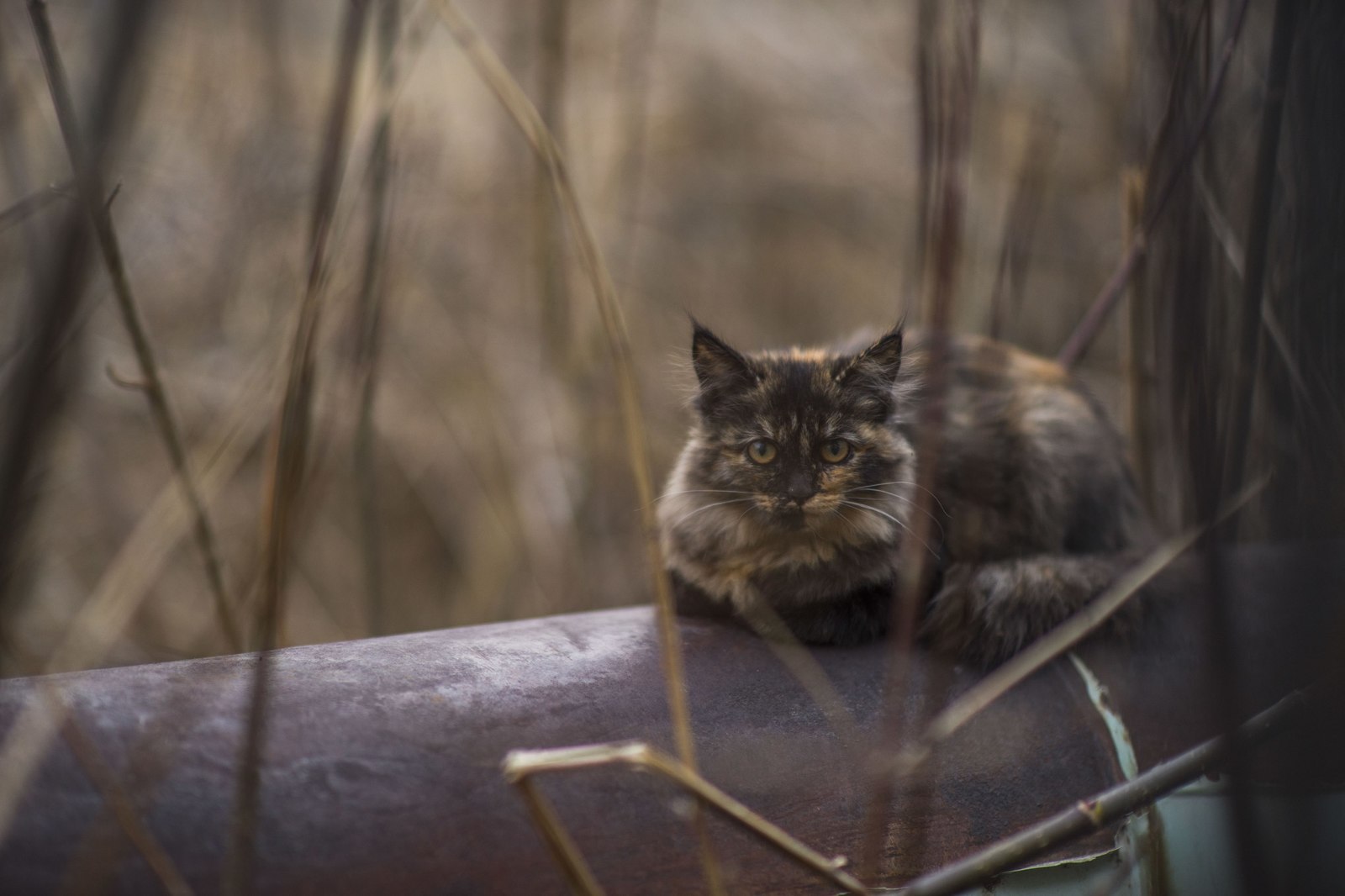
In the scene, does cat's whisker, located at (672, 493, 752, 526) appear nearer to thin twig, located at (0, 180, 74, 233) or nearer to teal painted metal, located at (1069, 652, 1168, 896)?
teal painted metal, located at (1069, 652, 1168, 896)

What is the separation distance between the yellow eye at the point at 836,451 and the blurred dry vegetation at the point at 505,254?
0.50m

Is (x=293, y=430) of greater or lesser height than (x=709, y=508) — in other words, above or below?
above

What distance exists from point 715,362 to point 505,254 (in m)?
2.79

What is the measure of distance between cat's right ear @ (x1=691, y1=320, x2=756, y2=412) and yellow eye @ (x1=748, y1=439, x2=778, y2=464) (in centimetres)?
15

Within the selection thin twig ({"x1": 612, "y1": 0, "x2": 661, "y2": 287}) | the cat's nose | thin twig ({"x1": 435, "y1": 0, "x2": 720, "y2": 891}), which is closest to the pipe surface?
thin twig ({"x1": 435, "y1": 0, "x2": 720, "y2": 891})

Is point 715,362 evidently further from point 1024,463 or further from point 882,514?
point 1024,463

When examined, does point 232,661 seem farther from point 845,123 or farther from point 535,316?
point 845,123

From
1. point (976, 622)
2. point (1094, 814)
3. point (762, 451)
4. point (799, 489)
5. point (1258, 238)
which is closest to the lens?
point (1258, 238)

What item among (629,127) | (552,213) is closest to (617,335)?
(552,213)

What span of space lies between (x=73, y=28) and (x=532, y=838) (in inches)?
123

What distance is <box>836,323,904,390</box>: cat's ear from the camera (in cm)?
216

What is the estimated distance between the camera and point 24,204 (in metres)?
1.14

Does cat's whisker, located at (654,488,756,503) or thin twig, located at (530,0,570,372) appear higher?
thin twig, located at (530,0,570,372)

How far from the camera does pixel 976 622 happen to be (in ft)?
6.16
